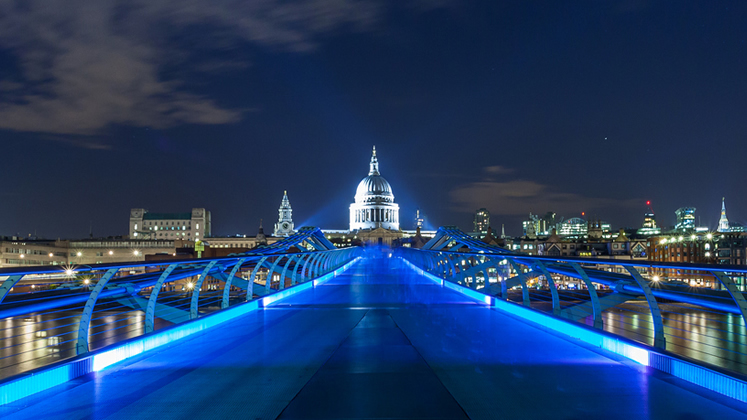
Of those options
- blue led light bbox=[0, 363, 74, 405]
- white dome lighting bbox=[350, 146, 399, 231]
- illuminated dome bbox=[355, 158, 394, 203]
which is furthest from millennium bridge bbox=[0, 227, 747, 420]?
illuminated dome bbox=[355, 158, 394, 203]

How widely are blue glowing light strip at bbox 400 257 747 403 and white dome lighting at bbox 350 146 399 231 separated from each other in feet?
533

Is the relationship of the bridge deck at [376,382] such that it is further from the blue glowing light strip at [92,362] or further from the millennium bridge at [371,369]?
the blue glowing light strip at [92,362]

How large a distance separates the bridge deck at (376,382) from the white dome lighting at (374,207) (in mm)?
163500

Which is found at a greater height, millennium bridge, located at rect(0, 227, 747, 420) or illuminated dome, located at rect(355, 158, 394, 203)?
illuminated dome, located at rect(355, 158, 394, 203)

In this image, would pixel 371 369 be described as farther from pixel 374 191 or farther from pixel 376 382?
pixel 374 191

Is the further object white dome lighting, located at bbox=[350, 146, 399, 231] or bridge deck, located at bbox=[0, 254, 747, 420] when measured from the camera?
white dome lighting, located at bbox=[350, 146, 399, 231]

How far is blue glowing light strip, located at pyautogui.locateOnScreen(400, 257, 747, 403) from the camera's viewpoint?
4.47 m

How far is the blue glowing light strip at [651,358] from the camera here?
447 centimetres

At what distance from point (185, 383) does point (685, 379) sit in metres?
4.33

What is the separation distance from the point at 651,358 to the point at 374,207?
170 metres

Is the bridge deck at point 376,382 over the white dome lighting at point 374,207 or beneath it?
beneath

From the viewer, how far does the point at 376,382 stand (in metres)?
4.97

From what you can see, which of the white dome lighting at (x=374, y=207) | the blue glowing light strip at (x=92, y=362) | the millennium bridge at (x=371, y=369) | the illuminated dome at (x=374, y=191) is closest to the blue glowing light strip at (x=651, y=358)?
the millennium bridge at (x=371, y=369)

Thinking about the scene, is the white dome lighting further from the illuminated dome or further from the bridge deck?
the bridge deck
